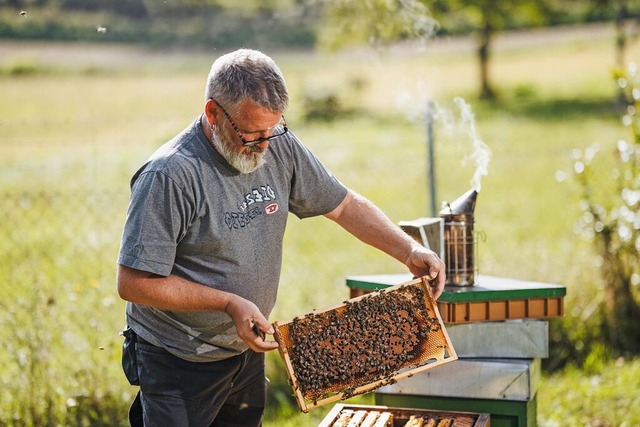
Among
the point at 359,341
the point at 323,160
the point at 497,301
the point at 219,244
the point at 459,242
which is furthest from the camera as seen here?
the point at 323,160

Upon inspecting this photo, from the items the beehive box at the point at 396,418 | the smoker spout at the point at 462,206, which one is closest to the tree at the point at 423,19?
the smoker spout at the point at 462,206

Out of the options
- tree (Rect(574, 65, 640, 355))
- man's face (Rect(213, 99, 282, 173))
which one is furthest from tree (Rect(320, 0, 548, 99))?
man's face (Rect(213, 99, 282, 173))

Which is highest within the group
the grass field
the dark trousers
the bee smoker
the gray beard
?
the gray beard

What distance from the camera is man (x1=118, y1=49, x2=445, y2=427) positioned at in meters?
3.16

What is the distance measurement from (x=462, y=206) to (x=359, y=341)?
3.30ft

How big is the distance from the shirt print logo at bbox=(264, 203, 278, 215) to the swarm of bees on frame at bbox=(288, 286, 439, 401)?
0.43 m

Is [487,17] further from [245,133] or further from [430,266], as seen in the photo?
[245,133]

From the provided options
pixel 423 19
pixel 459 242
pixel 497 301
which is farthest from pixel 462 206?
pixel 423 19

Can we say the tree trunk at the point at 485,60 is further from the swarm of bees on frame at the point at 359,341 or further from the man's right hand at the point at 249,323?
the man's right hand at the point at 249,323

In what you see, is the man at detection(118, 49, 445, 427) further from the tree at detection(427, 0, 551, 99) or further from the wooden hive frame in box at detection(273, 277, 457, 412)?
the tree at detection(427, 0, 551, 99)

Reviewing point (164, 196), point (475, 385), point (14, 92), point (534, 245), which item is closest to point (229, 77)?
point (164, 196)

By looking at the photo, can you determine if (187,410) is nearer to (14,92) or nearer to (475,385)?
(475,385)

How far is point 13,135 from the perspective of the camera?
19844 millimetres

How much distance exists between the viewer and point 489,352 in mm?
4227
